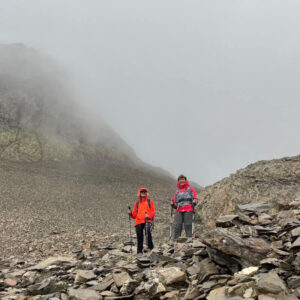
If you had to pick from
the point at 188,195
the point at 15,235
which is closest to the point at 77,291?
the point at 188,195

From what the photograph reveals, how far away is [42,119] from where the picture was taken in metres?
128

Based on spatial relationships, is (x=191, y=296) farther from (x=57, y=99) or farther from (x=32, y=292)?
(x=57, y=99)

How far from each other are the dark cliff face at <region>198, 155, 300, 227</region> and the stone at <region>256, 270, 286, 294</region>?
16907mm

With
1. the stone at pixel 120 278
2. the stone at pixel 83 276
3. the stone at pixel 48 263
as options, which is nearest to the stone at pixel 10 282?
the stone at pixel 48 263

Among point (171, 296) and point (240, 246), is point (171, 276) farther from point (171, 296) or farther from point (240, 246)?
point (240, 246)

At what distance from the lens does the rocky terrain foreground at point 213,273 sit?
19.6ft

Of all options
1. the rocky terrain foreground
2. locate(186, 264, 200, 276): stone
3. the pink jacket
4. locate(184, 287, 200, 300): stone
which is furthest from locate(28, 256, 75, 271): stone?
locate(184, 287, 200, 300): stone

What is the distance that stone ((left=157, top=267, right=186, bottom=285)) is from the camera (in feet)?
23.9

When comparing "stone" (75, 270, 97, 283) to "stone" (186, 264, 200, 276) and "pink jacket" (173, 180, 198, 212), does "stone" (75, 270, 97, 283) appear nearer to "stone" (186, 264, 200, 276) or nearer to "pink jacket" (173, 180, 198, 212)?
"stone" (186, 264, 200, 276)

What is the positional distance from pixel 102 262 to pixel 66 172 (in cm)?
8897

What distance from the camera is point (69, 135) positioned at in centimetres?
12912

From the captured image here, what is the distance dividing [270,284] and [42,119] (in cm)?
13171

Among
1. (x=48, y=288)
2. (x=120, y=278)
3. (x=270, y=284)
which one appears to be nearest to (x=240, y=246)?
(x=270, y=284)

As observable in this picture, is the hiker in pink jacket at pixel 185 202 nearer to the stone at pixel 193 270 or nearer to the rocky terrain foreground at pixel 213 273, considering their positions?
the rocky terrain foreground at pixel 213 273
